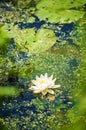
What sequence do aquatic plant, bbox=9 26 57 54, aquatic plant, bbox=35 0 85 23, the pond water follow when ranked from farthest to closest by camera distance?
aquatic plant, bbox=35 0 85 23
aquatic plant, bbox=9 26 57 54
the pond water

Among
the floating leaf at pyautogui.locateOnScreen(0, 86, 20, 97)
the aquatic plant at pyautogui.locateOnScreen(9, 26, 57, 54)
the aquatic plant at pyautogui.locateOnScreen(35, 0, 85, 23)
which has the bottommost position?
the floating leaf at pyautogui.locateOnScreen(0, 86, 20, 97)

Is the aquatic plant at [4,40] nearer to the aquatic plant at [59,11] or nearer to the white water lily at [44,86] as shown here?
the aquatic plant at [59,11]

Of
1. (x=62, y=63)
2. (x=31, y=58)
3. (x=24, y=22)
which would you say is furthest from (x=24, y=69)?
(x=24, y=22)

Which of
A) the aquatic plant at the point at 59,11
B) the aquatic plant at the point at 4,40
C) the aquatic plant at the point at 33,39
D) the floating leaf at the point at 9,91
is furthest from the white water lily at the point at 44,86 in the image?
the aquatic plant at the point at 59,11

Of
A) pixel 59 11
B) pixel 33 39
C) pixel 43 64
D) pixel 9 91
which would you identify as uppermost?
pixel 59 11

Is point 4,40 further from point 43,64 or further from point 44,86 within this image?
point 44,86

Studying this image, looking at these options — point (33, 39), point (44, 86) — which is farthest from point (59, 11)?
point (44, 86)

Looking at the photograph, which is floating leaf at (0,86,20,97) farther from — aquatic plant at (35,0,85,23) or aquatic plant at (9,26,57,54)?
aquatic plant at (35,0,85,23)

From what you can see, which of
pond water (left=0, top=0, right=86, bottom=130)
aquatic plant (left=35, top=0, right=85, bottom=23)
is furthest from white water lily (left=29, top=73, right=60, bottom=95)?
aquatic plant (left=35, top=0, right=85, bottom=23)

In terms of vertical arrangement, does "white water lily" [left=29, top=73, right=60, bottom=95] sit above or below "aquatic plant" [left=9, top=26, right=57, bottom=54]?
below
